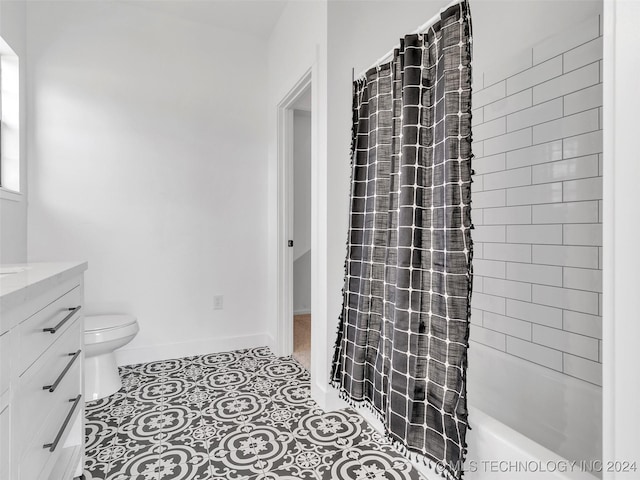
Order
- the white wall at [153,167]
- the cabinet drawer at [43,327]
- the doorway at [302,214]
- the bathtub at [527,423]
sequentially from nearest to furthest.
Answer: the cabinet drawer at [43,327], the bathtub at [527,423], the white wall at [153,167], the doorway at [302,214]

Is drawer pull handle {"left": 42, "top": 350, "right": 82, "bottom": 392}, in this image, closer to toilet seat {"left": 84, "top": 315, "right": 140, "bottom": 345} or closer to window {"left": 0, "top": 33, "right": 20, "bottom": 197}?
toilet seat {"left": 84, "top": 315, "right": 140, "bottom": 345}

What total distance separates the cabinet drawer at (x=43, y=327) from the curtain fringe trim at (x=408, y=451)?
1232 millimetres

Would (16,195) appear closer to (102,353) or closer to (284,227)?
(102,353)

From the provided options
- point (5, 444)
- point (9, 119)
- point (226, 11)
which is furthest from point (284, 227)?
point (5, 444)

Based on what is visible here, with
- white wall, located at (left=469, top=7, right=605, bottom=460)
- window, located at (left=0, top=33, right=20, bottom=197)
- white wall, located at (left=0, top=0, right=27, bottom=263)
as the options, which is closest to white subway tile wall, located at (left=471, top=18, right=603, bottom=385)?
white wall, located at (left=469, top=7, right=605, bottom=460)

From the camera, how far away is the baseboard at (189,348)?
2688 mm

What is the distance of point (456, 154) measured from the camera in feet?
4.00

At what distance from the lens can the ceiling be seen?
2605 mm

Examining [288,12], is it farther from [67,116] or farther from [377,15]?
[67,116]

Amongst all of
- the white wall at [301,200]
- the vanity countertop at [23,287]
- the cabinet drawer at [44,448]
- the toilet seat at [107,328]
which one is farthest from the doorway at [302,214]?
the vanity countertop at [23,287]

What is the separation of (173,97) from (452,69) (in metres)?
2.30

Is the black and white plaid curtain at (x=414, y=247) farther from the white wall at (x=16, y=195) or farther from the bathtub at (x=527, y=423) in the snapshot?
the white wall at (x=16, y=195)

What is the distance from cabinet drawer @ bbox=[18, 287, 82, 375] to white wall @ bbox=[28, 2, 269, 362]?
4.73ft
